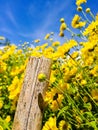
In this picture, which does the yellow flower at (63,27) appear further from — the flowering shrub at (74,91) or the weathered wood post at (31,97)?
the weathered wood post at (31,97)

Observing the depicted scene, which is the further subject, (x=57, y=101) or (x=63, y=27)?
(x=63, y=27)

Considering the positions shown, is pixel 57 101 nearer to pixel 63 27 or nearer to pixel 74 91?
pixel 74 91

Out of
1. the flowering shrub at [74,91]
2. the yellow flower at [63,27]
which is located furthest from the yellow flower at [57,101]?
the yellow flower at [63,27]

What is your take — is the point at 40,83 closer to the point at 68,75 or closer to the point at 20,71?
the point at 68,75

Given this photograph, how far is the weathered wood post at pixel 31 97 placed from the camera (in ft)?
10.2

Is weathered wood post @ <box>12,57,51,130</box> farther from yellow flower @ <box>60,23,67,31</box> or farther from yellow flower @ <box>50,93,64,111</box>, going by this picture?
yellow flower @ <box>60,23,67,31</box>

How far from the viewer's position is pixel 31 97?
3135 millimetres

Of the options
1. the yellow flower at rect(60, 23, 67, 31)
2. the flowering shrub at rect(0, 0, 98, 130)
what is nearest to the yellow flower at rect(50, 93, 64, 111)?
the flowering shrub at rect(0, 0, 98, 130)

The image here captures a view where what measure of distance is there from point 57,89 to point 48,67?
24 centimetres

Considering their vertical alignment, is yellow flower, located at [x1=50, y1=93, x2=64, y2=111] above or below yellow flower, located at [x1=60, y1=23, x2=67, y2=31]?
below

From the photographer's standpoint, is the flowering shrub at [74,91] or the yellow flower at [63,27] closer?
the flowering shrub at [74,91]

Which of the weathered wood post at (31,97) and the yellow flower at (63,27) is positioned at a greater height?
the yellow flower at (63,27)

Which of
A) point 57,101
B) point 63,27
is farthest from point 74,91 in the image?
point 63,27

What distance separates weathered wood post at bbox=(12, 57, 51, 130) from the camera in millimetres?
3109
